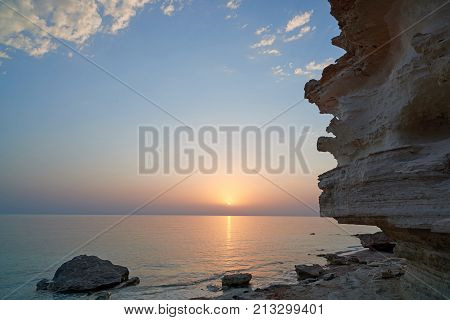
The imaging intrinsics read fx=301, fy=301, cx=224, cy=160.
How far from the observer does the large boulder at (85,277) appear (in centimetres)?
2417

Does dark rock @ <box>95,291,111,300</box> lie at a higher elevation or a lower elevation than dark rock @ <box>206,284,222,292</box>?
higher

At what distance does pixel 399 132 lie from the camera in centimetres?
1099

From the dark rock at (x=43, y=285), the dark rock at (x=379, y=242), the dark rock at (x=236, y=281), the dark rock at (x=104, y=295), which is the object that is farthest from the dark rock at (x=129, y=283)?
the dark rock at (x=379, y=242)

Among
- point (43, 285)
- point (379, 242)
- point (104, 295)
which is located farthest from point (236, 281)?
point (379, 242)

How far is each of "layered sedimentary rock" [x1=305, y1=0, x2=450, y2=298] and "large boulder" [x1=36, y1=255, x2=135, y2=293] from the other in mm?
19990

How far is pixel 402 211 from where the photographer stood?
959cm

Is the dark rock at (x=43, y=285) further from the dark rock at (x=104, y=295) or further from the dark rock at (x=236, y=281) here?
the dark rock at (x=236, y=281)

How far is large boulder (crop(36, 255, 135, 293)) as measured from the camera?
24.2 meters

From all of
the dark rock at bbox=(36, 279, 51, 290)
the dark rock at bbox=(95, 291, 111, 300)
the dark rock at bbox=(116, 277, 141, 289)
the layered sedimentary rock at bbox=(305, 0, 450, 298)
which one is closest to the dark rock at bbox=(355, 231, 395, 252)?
the dark rock at bbox=(116, 277, 141, 289)

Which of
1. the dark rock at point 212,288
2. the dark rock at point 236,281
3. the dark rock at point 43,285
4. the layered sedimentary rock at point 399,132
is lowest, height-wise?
the dark rock at point 212,288

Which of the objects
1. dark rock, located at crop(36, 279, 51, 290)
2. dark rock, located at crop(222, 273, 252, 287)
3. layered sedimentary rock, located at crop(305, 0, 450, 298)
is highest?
layered sedimentary rock, located at crop(305, 0, 450, 298)

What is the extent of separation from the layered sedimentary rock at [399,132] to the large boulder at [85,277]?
65.6ft

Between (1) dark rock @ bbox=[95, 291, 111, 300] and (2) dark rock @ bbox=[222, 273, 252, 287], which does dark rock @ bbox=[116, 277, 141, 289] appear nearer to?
(1) dark rock @ bbox=[95, 291, 111, 300]
